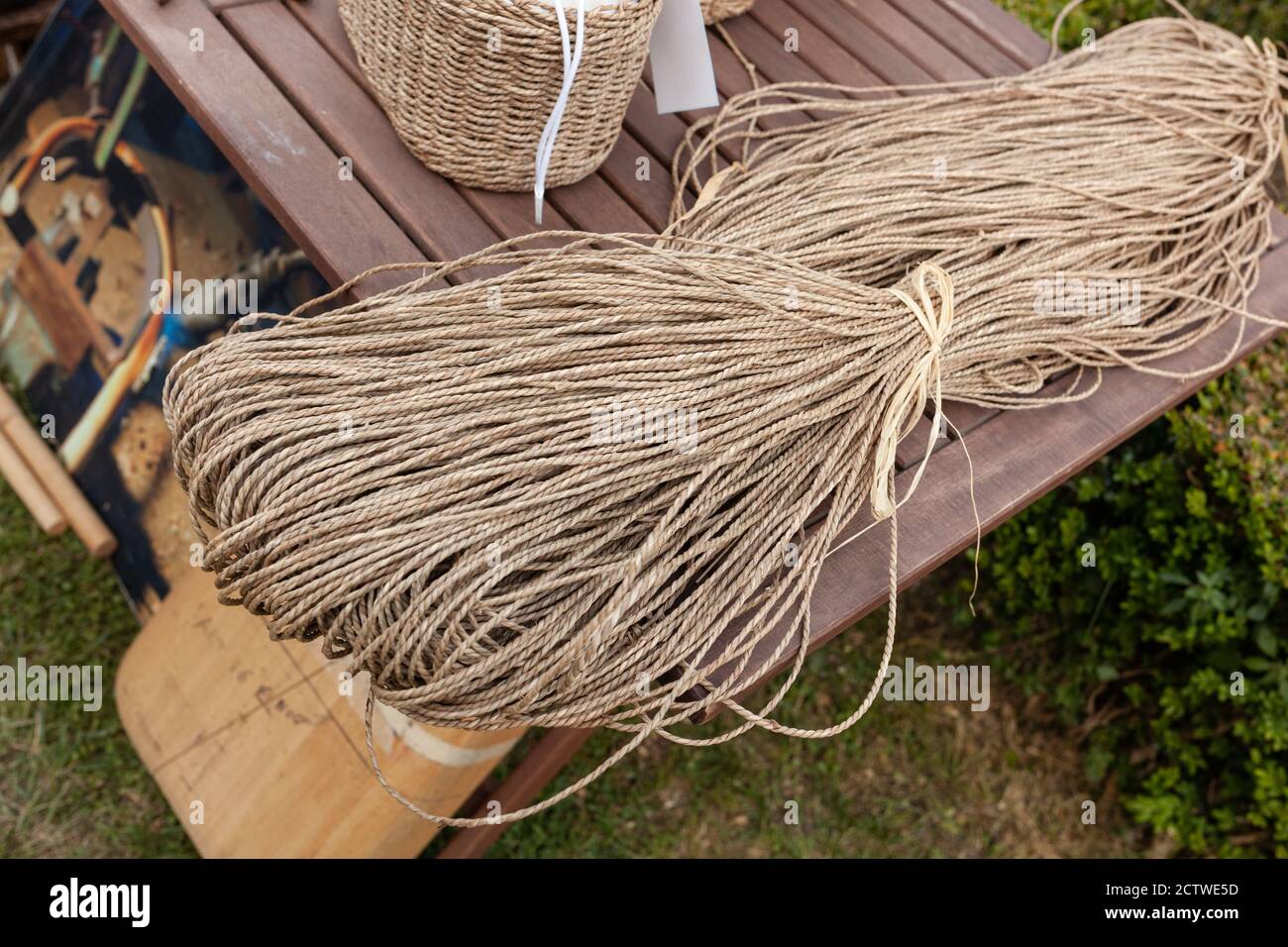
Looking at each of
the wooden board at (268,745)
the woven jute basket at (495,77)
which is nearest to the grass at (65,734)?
the wooden board at (268,745)

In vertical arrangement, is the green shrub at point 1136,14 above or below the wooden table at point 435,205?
below

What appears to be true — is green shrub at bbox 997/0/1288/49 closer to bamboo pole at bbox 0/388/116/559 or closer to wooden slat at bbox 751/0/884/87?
wooden slat at bbox 751/0/884/87

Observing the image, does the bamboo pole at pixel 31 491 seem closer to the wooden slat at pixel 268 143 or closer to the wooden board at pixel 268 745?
the wooden board at pixel 268 745

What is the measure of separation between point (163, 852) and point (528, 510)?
1280 millimetres

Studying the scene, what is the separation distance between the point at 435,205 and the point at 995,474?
790mm

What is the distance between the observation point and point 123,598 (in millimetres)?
2223

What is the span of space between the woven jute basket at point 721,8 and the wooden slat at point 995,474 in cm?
81

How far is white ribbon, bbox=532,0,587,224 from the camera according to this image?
1303 millimetres

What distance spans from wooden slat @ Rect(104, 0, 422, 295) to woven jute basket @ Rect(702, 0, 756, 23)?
67cm

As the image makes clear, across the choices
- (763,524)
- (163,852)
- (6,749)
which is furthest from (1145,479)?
(6,749)

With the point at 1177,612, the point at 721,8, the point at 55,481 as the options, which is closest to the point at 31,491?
the point at 55,481

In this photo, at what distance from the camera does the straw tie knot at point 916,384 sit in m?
1.24

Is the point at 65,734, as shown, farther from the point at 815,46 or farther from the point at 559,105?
the point at 815,46

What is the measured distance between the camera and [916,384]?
50.1 inches
